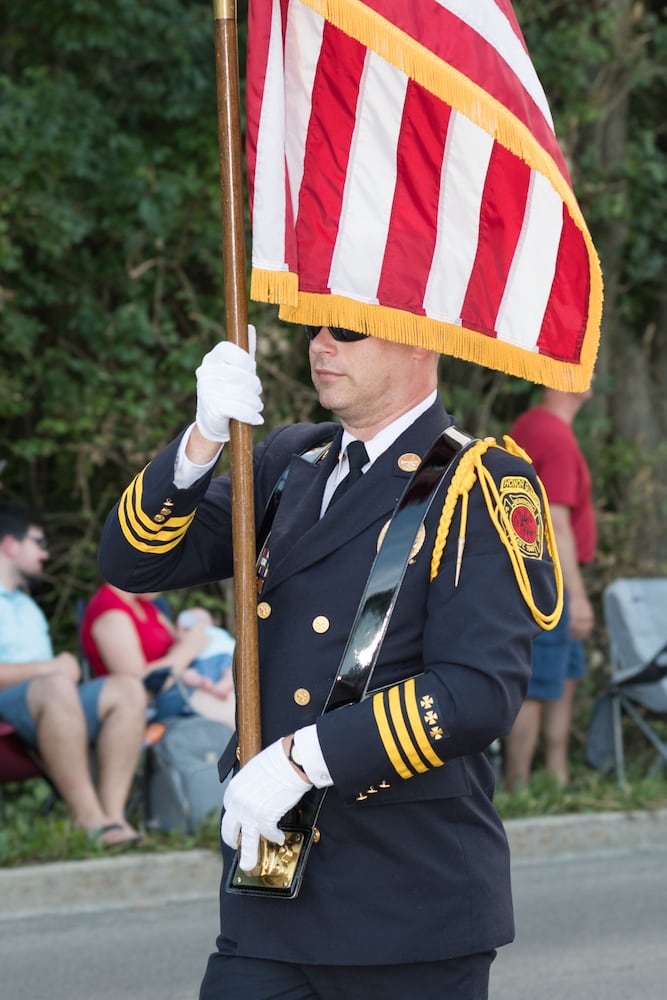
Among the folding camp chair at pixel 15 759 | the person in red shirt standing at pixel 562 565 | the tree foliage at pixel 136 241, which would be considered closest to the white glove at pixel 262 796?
the folding camp chair at pixel 15 759

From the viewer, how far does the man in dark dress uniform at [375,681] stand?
2713 mm

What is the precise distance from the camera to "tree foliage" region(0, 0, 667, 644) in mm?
9156

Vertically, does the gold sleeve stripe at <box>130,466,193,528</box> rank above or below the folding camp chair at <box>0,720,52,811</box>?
above

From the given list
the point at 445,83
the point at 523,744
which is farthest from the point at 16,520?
the point at 445,83

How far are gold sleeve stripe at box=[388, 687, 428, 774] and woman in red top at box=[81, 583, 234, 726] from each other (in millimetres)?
4520

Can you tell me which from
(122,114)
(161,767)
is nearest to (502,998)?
(161,767)

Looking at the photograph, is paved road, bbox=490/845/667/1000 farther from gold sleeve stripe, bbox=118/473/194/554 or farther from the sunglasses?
the sunglasses

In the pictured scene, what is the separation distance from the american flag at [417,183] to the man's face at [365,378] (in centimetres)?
11

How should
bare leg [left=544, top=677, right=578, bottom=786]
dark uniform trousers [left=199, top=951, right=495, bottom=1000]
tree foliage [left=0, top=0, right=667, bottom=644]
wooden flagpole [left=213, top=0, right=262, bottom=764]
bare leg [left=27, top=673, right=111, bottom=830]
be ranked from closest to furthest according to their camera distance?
dark uniform trousers [left=199, top=951, right=495, bottom=1000] < wooden flagpole [left=213, top=0, right=262, bottom=764] < bare leg [left=27, top=673, right=111, bottom=830] < bare leg [left=544, top=677, right=578, bottom=786] < tree foliage [left=0, top=0, right=667, bottom=644]

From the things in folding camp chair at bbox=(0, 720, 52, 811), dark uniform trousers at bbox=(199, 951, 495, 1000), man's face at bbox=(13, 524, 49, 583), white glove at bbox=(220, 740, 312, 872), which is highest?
man's face at bbox=(13, 524, 49, 583)

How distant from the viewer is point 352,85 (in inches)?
126

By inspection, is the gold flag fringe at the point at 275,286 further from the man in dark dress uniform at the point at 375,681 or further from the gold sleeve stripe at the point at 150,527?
the gold sleeve stripe at the point at 150,527

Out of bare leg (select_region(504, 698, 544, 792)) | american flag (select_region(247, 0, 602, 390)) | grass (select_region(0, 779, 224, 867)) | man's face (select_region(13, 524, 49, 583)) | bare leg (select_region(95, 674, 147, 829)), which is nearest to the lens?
american flag (select_region(247, 0, 602, 390))

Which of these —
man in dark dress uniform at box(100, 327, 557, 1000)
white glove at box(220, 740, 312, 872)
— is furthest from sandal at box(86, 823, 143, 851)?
white glove at box(220, 740, 312, 872)
